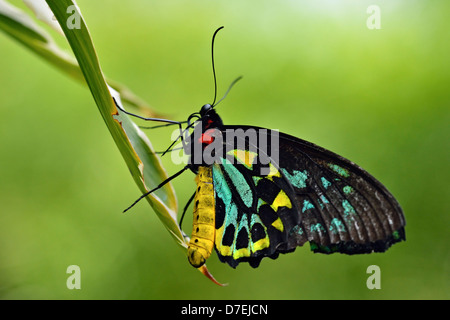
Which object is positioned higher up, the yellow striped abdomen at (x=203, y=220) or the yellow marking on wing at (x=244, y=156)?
the yellow marking on wing at (x=244, y=156)

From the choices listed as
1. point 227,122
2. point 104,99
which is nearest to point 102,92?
point 104,99

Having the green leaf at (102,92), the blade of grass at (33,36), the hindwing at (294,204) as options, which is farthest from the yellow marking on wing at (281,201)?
the blade of grass at (33,36)

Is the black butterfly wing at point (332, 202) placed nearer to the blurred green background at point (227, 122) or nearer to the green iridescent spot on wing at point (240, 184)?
the green iridescent spot on wing at point (240, 184)

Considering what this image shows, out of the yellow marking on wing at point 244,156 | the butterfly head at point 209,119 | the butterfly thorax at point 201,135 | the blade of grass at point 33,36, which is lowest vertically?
the yellow marking on wing at point 244,156

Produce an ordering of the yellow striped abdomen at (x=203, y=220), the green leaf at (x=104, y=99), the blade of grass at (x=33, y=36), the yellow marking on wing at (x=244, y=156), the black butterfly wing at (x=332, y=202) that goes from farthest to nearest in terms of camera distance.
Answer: the yellow marking on wing at (x=244, y=156) → the black butterfly wing at (x=332, y=202) → the yellow striped abdomen at (x=203, y=220) → the blade of grass at (x=33, y=36) → the green leaf at (x=104, y=99)

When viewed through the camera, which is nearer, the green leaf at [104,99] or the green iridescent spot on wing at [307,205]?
the green leaf at [104,99]

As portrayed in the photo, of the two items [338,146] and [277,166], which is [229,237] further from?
[338,146]

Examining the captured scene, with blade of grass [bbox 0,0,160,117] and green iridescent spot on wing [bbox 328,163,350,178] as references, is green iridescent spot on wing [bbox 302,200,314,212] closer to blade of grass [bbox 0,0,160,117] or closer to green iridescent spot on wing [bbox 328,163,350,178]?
green iridescent spot on wing [bbox 328,163,350,178]

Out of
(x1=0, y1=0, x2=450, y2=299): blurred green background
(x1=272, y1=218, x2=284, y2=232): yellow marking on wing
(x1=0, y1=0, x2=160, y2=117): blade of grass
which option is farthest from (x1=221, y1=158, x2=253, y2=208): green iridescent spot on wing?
(x1=0, y1=0, x2=450, y2=299): blurred green background

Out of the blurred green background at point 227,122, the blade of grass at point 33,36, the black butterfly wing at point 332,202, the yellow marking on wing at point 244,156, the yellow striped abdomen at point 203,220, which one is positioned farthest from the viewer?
the blurred green background at point 227,122
